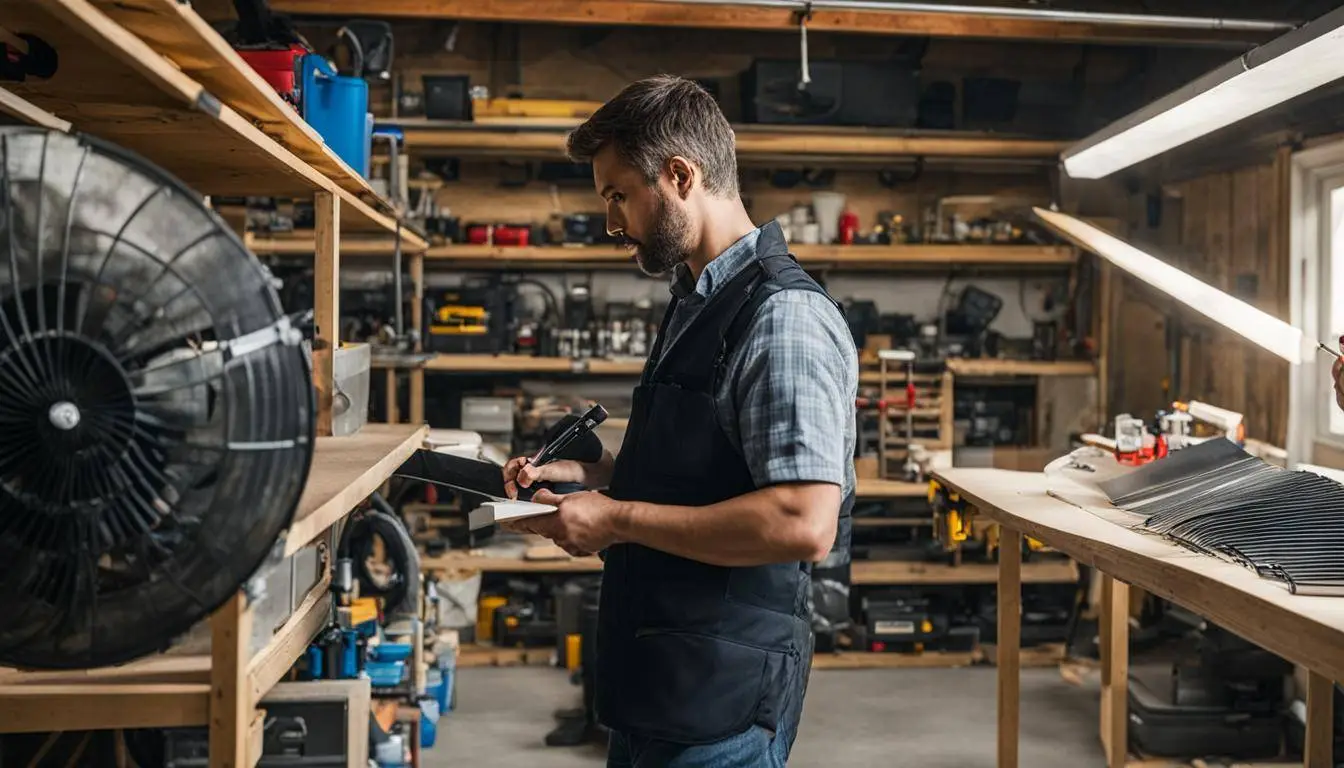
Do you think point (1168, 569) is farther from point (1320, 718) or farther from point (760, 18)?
point (760, 18)

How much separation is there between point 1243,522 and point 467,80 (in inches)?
151

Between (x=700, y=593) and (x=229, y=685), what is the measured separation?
66 centimetres

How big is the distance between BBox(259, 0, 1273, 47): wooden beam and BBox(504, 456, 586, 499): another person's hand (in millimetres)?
2990

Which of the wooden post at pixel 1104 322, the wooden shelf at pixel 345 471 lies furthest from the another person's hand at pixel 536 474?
the wooden post at pixel 1104 322

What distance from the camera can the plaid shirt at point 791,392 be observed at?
1.52 m

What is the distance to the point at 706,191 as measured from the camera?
175 centimetres

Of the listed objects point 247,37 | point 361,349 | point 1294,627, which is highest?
point 247,37

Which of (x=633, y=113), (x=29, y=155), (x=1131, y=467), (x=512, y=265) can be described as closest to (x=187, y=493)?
(x=29, y=155)

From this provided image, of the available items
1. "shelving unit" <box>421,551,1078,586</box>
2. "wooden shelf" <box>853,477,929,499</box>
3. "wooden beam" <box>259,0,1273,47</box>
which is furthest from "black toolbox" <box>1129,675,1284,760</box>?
"wooden beam" <box>259,0,1273,47</box>

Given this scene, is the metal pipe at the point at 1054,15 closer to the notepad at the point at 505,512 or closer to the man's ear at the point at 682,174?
the man's ear at the point at 682,174

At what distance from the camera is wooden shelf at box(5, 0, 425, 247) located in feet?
4.10

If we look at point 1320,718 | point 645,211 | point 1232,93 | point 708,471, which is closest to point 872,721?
point 1320,718

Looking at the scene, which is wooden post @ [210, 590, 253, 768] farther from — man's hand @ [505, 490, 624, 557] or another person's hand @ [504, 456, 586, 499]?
another person's hand @ [504, 456, 586, 499]

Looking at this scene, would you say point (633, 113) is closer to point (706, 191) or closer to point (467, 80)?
point (706, 191)
